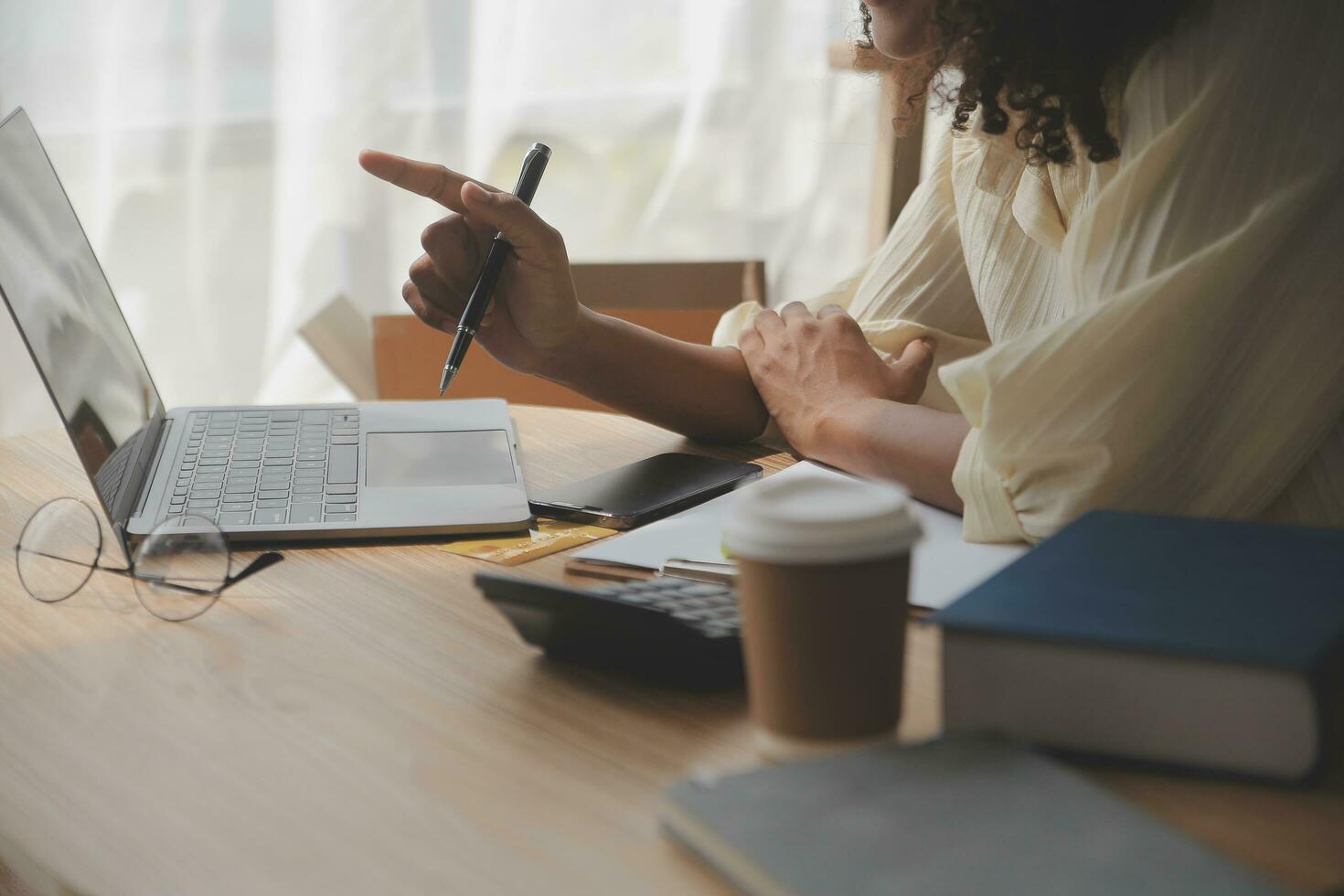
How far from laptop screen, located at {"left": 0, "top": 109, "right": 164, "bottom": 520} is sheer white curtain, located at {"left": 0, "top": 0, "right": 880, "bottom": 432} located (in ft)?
3.48

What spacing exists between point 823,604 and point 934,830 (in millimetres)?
90

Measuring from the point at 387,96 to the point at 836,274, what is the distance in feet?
3.33

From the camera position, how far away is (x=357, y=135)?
2199 mm

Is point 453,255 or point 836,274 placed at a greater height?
point 453,255

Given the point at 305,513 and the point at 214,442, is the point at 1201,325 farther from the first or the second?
the point at 214,442

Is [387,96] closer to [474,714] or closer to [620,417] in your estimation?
[620,417]

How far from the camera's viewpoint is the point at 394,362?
171 cm

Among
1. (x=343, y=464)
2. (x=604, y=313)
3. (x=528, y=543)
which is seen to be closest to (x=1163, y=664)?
(x=528, y=543)

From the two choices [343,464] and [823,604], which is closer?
[823,604]

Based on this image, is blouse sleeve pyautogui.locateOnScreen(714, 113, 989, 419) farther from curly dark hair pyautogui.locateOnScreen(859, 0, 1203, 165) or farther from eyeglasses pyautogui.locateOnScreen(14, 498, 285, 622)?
eyeglasses pyautogui.locateOnScreen(14, 498, 285, 622)

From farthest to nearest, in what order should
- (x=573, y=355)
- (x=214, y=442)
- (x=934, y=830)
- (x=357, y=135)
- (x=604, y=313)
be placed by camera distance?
(x=357, y=135) < (x=604, y=313) < (x=573, y=355) < (x=214, y=442) < (x=934, y=830)

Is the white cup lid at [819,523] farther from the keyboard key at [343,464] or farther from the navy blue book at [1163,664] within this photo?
the keyboard key at [343,464]

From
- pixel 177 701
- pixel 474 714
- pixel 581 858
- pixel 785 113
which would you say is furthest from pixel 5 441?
pixel 785 113

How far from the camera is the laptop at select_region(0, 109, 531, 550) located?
2.75ft
